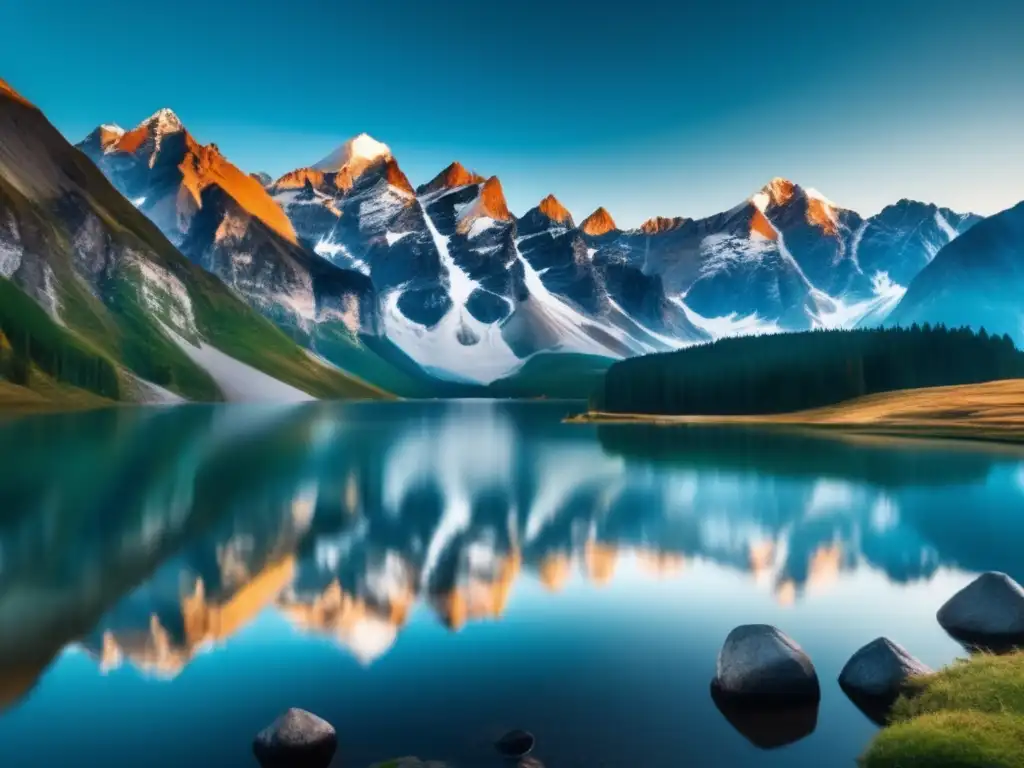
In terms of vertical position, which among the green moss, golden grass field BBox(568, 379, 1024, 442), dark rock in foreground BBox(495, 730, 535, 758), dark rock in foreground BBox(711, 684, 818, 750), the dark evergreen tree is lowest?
dark rock in foreground BBox(711, 684, 818, 750)

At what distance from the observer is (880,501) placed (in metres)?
57.5

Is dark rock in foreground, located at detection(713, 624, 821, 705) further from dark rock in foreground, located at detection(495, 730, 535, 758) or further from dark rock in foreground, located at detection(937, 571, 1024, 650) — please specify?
dark rock in foreground, located at detection(937, 571, 1024, 650)

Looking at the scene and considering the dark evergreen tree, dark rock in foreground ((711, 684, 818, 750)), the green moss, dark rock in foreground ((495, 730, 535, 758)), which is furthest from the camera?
the dark evergreen tree

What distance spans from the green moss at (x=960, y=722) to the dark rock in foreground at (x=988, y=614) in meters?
6.13

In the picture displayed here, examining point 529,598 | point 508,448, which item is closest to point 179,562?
point 529,598

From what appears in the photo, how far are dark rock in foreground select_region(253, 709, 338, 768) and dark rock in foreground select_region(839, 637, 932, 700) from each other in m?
13.4

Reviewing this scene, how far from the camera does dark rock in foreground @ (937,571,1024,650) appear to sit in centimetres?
2445

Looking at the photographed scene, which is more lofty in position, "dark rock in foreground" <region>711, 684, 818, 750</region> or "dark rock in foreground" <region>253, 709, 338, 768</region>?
"dark rock in foreground" <region>253, 709, 338, 768</region>

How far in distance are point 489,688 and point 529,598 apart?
33.1 ft

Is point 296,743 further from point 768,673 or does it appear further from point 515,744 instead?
point 768,673

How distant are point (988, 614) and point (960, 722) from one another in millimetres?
12180

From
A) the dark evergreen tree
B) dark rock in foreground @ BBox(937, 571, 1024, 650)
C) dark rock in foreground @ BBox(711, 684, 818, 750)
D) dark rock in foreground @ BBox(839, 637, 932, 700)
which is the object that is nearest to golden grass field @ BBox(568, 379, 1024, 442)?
the dark evergreen tree

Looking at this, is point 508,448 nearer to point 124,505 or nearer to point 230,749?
point 124,505

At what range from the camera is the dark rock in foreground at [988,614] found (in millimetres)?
24453
